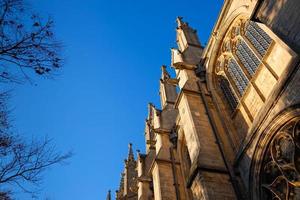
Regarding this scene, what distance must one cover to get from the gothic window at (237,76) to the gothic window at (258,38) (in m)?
0.98

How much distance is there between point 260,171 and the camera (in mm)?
6332

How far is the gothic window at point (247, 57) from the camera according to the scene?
27.3 ft

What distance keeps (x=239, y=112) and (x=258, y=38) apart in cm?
231

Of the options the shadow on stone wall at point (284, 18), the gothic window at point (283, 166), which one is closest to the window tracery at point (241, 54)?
the shadow on stone wall at point (284, 18)

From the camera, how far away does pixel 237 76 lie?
9328mm

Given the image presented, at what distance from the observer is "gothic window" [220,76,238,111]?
9288 mm

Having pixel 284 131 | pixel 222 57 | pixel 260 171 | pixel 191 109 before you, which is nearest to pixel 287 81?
pixel 284 131

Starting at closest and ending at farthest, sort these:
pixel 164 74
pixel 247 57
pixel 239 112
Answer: pixel 239 112 → pixel 247 57 → pixel 164 74

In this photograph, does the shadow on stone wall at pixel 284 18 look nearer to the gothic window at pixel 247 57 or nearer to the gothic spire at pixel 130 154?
the gothic window at pixel 247 57

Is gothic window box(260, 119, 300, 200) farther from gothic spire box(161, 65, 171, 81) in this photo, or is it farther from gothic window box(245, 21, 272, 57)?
gothic spire box(161, 65, 171, 81)

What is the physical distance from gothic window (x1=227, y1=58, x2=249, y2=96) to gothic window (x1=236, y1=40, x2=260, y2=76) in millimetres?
272

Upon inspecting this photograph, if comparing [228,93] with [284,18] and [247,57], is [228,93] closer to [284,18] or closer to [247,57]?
[247,57]

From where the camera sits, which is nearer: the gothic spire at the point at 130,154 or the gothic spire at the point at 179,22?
the gothic spire at the point at 179,22

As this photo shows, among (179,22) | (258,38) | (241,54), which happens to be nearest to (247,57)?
(241,54)
